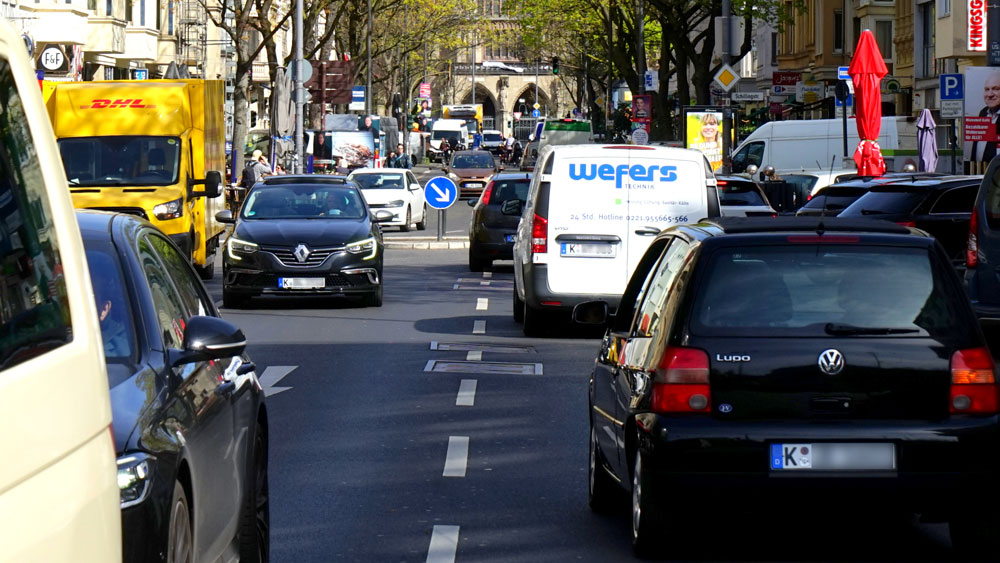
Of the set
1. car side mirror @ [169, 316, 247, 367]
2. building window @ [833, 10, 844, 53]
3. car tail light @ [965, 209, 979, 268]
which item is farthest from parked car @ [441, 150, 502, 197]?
car side mirror @ [169, 316, 247, 367]

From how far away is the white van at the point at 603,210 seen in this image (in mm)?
16328

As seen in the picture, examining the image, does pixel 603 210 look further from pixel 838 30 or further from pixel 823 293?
pixel 838 30

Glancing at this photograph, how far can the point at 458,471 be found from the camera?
916 centimetres

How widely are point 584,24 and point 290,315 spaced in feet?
211

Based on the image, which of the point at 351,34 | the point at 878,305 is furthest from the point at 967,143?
the point at 351,34

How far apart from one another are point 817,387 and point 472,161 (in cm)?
5669

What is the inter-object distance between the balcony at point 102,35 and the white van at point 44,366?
44.4 m

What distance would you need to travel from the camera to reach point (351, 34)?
61781 mm

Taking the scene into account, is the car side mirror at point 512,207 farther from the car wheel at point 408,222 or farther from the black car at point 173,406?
the car wheel at point 408,222

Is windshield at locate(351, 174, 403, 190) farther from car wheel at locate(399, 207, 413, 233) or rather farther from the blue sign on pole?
the blue sign on pole

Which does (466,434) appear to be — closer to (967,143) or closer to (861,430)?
(861,430)

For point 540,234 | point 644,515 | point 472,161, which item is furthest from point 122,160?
point 472,161

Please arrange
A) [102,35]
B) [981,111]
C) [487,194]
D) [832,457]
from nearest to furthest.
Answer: [832,457] → [487,194] → [981,111] → [102,35]

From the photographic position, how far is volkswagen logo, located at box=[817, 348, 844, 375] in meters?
6.52
